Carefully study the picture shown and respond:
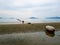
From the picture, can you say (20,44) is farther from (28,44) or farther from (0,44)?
(0,44)

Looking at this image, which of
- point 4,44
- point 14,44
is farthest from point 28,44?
point 4,44

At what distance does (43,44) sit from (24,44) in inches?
69.8

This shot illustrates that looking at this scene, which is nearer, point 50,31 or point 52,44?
point 52,44

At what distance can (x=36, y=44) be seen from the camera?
37.5ft

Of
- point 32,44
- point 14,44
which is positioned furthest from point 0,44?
point 32,44

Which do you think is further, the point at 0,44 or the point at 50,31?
the point at 50,31

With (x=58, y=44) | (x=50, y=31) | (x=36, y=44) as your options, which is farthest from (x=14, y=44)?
(x=50, y=31)

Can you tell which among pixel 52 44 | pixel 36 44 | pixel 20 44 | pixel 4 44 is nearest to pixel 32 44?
pixel 36 44

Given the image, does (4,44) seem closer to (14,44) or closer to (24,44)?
(14,44)

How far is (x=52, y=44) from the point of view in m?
11.5

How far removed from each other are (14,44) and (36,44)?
2.05m

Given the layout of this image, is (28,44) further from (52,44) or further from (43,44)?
(52,44)

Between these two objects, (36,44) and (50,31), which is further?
(50,31)

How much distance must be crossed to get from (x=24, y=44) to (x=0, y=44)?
2.23 metres
